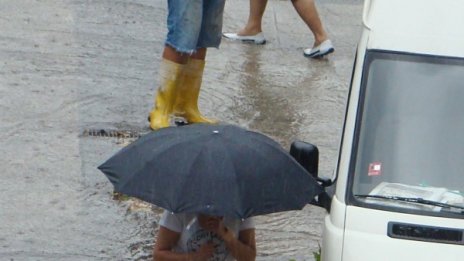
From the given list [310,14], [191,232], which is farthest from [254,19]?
[191,232]

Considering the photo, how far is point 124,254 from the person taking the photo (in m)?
6.57

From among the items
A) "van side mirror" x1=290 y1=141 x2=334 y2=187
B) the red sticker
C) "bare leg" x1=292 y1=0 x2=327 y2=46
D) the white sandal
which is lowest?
the white sandal

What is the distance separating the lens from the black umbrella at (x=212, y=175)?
15.9 feet

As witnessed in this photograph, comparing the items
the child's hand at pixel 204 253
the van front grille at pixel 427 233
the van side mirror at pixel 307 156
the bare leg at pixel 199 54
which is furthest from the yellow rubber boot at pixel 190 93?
the van front grille at pixel 427 233

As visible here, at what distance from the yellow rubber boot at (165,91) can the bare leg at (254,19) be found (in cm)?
245

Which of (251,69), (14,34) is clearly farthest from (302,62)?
(14,34)

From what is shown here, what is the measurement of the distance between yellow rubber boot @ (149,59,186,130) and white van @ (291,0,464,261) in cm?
303

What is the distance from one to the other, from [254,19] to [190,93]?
97.2 inches

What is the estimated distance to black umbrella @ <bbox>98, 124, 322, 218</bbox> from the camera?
4.86 m

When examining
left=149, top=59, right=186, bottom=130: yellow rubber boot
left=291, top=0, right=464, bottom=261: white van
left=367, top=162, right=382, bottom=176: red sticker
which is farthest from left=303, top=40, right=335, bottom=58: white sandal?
left=367, top=162, right=382, bottom=176: red sticker

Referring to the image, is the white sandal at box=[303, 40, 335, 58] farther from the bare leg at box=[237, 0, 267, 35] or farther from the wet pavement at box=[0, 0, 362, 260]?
the bare leg at box=[237, 0, 267, 35]

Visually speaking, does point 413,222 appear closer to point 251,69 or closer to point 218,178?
point 218,178

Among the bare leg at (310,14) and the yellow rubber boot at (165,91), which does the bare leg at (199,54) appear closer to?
the yellow rubber boot at (165,91)

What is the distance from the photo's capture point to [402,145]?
4.88 meters
